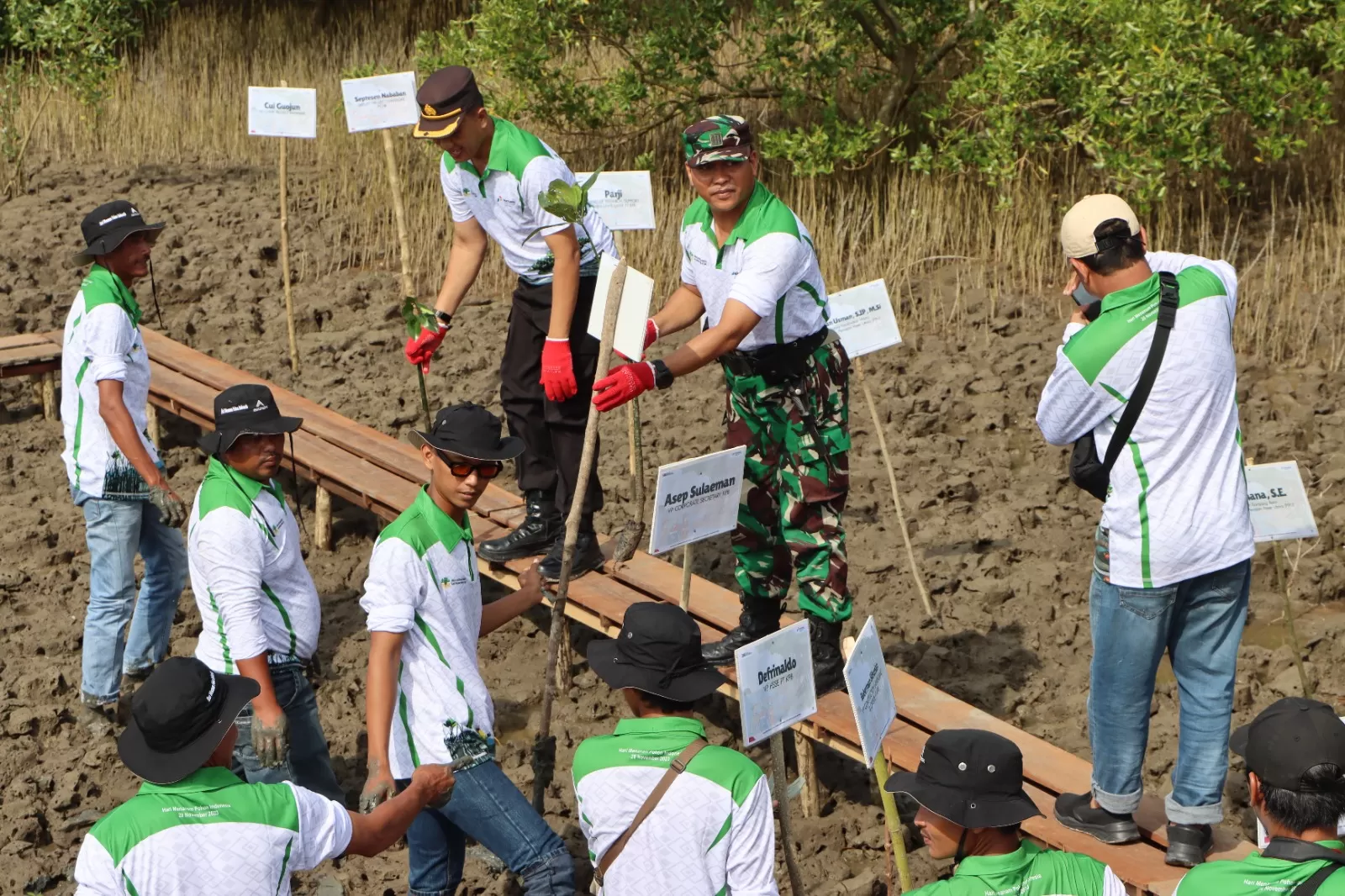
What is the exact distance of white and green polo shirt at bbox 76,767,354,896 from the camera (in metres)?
3.06

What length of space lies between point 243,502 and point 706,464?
142 cm

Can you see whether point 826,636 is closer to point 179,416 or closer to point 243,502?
point 243,502

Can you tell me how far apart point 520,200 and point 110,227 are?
1.55 meters

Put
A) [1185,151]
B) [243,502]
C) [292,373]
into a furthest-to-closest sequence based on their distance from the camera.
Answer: [292,373] < [1185,151] < [243,502]

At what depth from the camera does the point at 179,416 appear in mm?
8594

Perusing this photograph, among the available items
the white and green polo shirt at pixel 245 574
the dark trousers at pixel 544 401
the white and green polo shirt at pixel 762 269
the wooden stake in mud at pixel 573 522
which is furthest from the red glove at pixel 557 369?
the white and green polo shirt at pixel 245 574

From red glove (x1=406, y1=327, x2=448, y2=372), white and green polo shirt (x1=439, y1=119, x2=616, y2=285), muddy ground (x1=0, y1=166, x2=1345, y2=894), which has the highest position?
white and green polo shirt (x1=439, y1=119, x2=616, y2=285)

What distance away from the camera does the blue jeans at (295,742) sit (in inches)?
180

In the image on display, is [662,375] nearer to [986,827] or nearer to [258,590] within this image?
[258,590]

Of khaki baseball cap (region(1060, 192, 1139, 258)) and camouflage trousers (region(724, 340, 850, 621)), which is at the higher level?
khaki baseball cap (region(1060, 192, 1139, 258))

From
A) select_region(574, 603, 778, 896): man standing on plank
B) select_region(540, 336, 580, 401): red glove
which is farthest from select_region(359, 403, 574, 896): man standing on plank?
select_region(540, 336, 580, 401): red glove

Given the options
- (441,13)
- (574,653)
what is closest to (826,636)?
(574,653)

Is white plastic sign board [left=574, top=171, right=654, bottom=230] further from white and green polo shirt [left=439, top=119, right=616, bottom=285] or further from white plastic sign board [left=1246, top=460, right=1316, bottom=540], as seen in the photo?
white plastic sign board [left=1246, top=460, right=1316, bottom=540]

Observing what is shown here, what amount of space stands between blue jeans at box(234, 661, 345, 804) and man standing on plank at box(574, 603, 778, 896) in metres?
1.53
